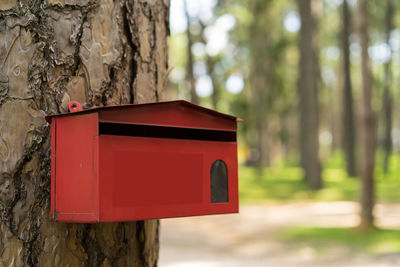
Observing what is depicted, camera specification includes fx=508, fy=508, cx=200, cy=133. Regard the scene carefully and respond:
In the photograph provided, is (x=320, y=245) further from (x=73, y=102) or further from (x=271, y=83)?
(x=271, y=83)

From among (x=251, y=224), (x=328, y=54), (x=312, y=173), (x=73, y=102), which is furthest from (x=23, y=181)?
(x=328, y=54)

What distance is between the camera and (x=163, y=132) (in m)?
1.75

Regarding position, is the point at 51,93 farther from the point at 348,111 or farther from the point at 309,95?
the point at 348,111

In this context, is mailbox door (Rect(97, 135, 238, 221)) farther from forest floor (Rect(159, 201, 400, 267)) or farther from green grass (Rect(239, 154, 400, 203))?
green grass (Rect(239, 154, 400, 203))

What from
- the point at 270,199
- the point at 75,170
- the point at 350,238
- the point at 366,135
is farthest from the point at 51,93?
the point at 270,199

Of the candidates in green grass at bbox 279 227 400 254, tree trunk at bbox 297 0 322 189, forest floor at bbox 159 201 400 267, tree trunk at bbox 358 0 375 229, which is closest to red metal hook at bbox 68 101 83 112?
forest floor at bbox 159 201 400 267

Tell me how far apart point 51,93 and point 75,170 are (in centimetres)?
31

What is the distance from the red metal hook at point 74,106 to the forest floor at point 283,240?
6.75 m

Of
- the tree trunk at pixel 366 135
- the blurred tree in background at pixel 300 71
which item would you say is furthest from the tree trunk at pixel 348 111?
the tree trunk at pixel 366 135

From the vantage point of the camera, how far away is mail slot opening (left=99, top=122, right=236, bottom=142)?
64.3 inches

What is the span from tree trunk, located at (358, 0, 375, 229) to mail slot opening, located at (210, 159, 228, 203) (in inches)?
327

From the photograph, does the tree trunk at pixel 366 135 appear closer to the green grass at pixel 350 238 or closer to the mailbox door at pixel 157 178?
the green grass at pixel 350 238

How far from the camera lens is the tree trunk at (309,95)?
704 inches

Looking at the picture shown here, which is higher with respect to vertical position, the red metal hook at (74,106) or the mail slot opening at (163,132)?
the red metal hook at (74,106)
